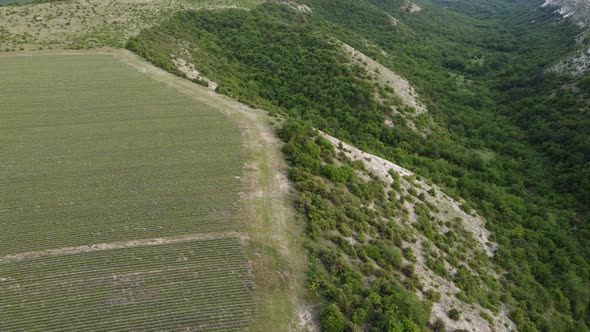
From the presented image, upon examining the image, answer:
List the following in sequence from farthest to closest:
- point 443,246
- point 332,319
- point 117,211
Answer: point 443,246
point 117,211
point 332,319

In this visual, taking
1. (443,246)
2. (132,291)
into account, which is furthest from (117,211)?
(443,246)

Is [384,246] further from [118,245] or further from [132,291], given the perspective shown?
[118,245]

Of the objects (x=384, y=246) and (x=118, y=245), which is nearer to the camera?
(x=118, y=245)

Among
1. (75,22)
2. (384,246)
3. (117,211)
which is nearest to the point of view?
(117,211)

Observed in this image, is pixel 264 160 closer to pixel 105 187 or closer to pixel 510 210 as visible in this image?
pixel 105 187

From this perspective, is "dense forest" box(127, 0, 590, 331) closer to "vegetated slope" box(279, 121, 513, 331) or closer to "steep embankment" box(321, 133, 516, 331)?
"vegetated slope" box(279, 121, 513, 331)

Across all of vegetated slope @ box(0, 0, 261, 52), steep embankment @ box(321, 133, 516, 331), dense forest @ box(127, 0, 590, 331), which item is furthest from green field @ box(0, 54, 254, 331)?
vegetated slope @ box(0, 0, 261, 52)
